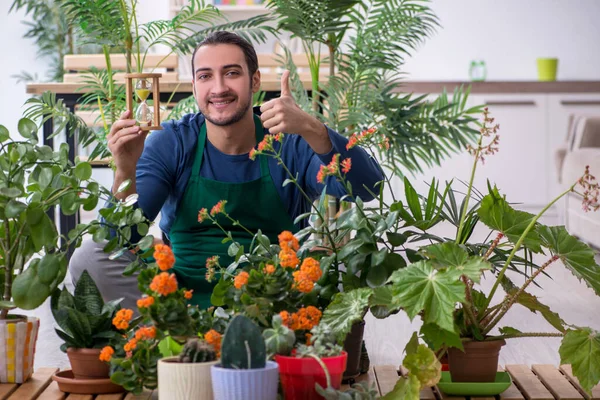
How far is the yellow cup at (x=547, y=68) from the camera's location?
699 centimetres

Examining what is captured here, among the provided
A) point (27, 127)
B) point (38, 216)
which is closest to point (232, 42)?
point (27, 127)

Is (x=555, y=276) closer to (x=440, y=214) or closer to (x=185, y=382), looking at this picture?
(x=440, y=214)

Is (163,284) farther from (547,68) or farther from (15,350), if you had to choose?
(547,68)

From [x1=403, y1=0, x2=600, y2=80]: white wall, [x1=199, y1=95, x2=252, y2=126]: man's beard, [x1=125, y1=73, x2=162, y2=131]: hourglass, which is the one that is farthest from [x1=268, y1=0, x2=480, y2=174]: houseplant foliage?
[x1=403, y1=0, x2=600, y2=80]: white wall

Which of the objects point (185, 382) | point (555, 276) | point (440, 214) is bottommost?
point (555, 276)

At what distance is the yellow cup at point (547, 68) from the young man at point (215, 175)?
512 cm

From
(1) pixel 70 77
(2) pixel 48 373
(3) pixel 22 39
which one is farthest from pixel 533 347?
(3) pixel 22 39

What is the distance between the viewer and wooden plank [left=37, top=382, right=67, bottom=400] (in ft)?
4.58

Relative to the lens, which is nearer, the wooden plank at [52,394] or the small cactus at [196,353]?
the small cactus at [196,353]

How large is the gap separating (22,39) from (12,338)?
668cm

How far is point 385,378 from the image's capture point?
4.91 ft

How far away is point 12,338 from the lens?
1469 mm

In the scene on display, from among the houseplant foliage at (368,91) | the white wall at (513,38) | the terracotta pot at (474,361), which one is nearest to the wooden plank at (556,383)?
the terracotta pot at (474,361)

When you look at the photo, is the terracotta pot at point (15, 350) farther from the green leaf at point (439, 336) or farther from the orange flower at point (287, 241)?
the green leaf at point (439, 336)
